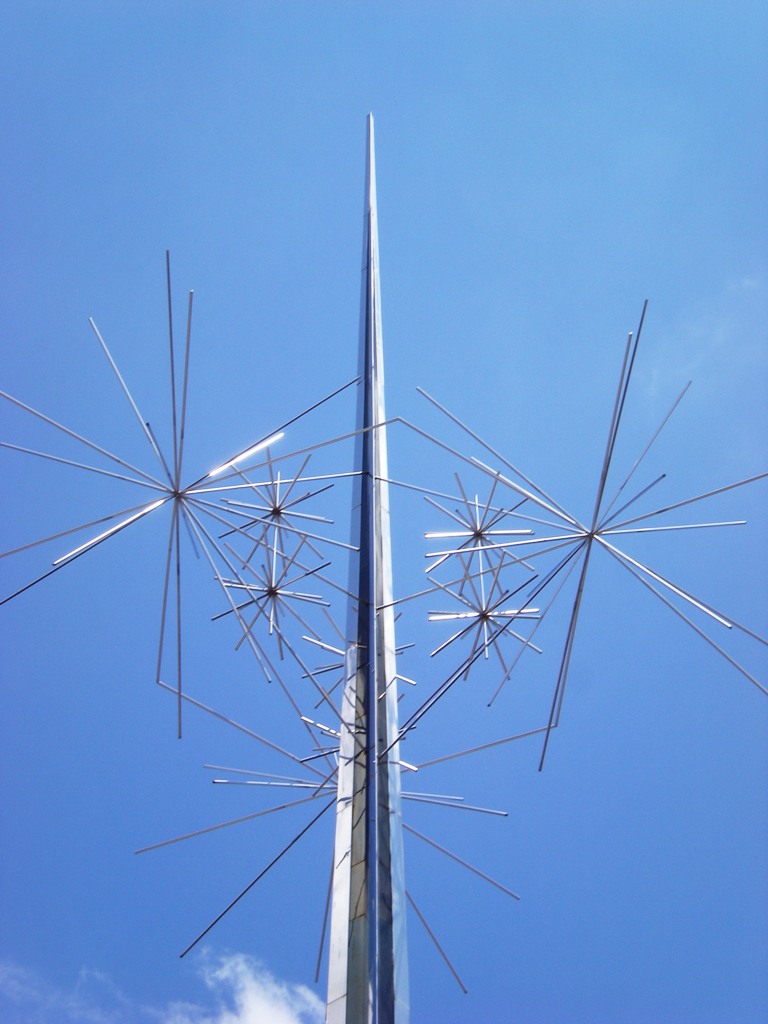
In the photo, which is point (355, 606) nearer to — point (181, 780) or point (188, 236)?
point (181, 780)

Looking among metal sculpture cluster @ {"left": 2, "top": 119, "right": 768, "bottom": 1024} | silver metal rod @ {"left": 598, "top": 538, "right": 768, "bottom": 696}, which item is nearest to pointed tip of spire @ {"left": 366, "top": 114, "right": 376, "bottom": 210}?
metal sculpture cluster @ {"left": 2, "top": 119, "right": 768, "bottom": 1024}

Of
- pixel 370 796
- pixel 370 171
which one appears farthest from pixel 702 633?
pixel 370 171

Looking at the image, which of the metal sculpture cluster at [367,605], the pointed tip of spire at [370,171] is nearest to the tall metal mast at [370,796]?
the metal sculpture cluster at [367,605]

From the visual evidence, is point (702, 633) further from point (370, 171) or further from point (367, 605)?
point (370, 171)

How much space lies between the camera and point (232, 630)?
16312mm

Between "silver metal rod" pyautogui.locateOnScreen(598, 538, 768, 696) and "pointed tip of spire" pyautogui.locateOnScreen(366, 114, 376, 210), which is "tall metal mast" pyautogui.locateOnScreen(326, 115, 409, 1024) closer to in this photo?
"silver metal rod" pyautogui.locateOnScreen(598, 538, 768, 696)

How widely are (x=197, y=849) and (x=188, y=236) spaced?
9.34 metres

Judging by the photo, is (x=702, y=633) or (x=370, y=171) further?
(x=370, y=171)

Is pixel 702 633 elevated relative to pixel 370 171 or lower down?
lower down

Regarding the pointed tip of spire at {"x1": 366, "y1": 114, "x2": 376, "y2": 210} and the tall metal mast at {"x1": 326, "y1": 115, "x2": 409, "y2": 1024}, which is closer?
the tall metal mast at {"x1": 326, "y1": 115, "x2": 409, "y2": 1024}

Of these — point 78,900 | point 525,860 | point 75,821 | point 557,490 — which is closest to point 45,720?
point 75,821

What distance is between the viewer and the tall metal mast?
6320 mm

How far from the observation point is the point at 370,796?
6762 mm

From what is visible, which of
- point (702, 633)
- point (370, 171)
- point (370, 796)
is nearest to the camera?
point (702, 633)
